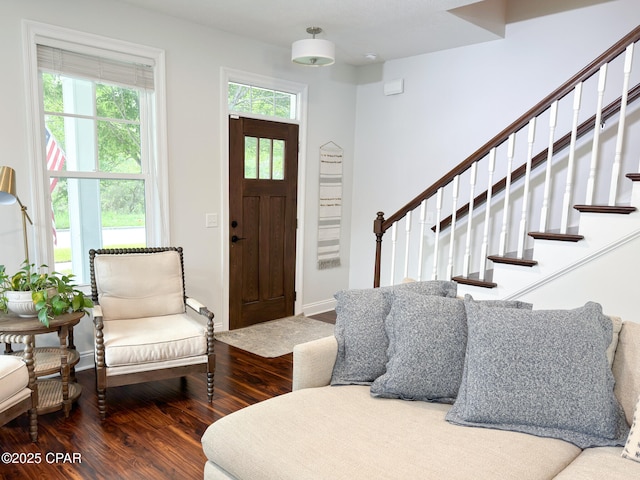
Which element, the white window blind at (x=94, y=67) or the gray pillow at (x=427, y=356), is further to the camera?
Answer: the white window blind at (x=94, y=67)

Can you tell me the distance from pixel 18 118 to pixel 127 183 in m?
0.84

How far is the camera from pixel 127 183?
374 centimetres

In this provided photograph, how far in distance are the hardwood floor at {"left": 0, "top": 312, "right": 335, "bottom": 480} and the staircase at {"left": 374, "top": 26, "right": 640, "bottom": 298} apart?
1451 millimetres

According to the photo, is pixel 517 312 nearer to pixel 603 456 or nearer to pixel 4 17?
pixel 603 456

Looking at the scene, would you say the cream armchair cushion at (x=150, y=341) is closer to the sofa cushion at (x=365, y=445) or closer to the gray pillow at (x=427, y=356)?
the sofa cushion at (x=365, y=445)

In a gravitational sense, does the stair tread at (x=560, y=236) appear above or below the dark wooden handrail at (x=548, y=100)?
below

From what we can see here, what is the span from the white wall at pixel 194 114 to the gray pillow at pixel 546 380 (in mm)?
2862

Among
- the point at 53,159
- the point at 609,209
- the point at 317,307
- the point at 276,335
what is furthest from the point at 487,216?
the point at 53,159

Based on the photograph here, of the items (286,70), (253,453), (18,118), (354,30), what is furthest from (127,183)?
(253,453)

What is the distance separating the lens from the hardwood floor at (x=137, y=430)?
2.31 metres

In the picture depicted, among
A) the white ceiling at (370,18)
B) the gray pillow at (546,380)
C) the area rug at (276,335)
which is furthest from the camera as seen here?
the area rug at (276,335)

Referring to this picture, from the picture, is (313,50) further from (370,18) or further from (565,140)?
(565,140)

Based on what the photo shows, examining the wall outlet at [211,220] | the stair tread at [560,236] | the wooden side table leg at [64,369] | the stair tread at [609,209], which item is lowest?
the wooden side table leg at [64,369]

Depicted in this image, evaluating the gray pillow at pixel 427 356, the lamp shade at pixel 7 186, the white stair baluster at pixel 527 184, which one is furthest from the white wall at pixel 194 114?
the gray pillow at pixel 427 356
